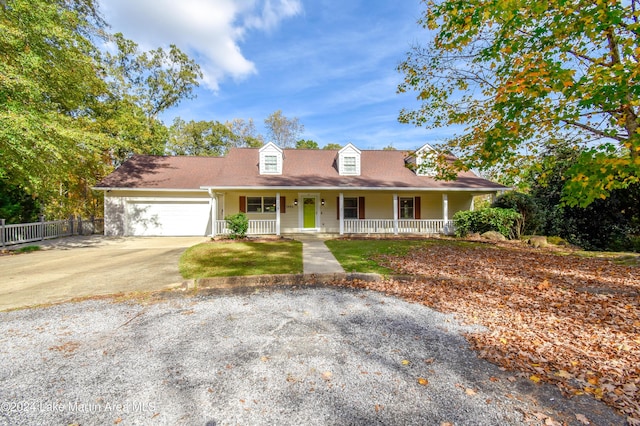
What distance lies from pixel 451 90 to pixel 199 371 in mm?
8691

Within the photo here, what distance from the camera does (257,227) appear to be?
13695 mm

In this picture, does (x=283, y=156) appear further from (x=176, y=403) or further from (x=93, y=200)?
(x=176, y=403)

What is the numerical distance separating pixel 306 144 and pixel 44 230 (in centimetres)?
2616

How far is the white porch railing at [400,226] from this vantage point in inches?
559

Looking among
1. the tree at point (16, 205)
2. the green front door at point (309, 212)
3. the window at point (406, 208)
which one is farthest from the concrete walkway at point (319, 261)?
Result: the tree at point (16, 205)

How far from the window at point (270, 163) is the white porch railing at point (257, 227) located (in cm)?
290

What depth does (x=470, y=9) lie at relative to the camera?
5797mm

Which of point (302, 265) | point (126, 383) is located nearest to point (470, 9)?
point (302, 265)

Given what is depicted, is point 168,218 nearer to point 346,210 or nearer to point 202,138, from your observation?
point 346,210

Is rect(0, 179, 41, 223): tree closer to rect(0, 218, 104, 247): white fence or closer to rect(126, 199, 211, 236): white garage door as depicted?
rect(0, 218, 104, 247): white fence

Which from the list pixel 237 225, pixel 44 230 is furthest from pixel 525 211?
pixel 44 230

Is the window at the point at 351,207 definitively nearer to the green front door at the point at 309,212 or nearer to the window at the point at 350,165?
the window at the point at 350,165

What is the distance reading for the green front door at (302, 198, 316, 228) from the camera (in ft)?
49.1

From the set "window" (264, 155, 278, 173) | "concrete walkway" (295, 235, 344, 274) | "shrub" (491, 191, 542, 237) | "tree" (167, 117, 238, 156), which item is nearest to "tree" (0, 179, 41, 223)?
"window" (264, 155, 278, 173)
